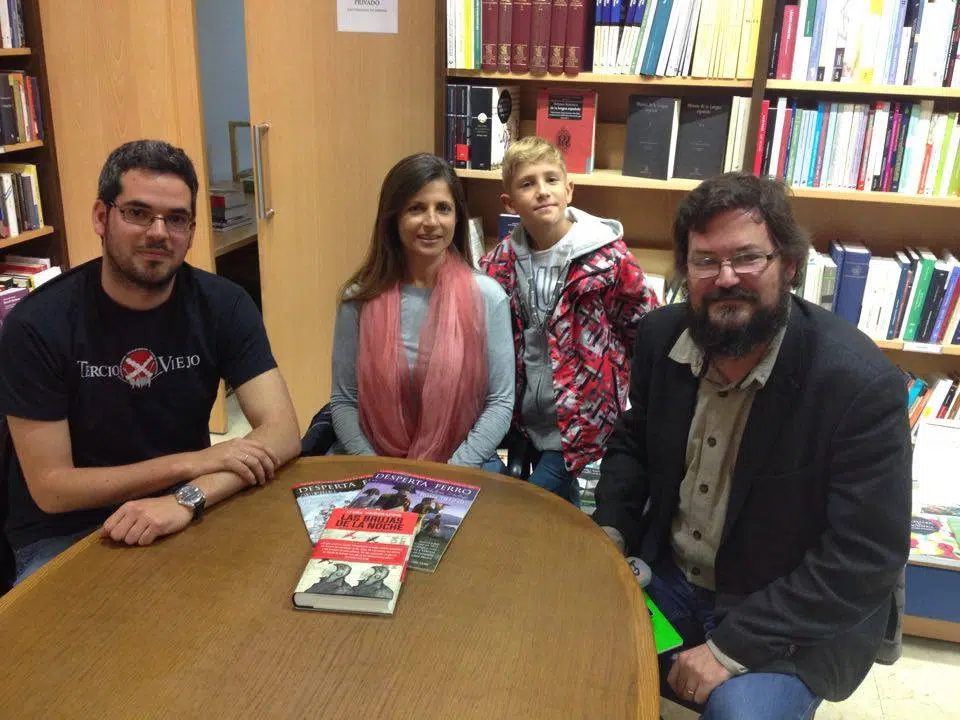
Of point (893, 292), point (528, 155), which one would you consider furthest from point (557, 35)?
point (893, 292)

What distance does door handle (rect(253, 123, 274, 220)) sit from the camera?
2.98 metres

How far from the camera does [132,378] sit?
1.63 metres

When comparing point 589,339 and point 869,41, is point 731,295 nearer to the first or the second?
point 589,339

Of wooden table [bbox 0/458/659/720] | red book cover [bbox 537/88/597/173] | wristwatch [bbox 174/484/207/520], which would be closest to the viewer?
wooden table [bbox 0/458/659/720]

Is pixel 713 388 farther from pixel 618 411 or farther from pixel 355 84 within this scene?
pixel 355 84

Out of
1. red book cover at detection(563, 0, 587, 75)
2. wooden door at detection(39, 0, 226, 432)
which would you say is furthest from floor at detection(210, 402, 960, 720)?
wooden door at detection(39, 0, 226, 432)

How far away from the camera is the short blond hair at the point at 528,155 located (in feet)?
6.97

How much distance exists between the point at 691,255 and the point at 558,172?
774mm

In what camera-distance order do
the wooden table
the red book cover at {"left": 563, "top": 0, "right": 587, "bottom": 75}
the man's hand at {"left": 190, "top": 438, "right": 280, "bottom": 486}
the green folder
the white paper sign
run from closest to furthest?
the wooden table < the green folder < the man's hand at {"left": 190, "top": 438, "right": 280, "bottom": 486} < the red book cover at {"left": 563, "top": 0, "right": 587, "bottom": 75} < the white paper sign

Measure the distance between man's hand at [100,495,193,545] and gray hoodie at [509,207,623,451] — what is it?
1052 mm

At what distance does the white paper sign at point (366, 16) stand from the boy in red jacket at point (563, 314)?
977 millimetres

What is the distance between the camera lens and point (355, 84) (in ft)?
9.54

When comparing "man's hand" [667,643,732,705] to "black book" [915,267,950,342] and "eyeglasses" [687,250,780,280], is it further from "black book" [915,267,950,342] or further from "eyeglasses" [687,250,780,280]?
"black book" [915,267,950,342]

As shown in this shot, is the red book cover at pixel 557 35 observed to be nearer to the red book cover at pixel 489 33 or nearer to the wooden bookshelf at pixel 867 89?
the red book cover at pixel 489 33
